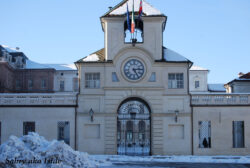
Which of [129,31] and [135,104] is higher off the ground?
[129,31]

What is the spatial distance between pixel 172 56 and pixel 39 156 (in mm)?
13792

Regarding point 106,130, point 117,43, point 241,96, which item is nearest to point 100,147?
point 106,130

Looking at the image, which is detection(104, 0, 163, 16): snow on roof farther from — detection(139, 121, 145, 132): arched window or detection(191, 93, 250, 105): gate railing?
detection(139, 121, 145, 132): arched window

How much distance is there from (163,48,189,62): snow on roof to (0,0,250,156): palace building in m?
0.08

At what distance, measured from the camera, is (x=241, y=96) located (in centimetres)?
2888

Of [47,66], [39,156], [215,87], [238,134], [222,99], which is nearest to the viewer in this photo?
[39,156]

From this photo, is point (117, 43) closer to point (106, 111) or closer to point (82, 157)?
point (106, 111)

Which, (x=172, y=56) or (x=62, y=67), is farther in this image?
(x=62, y=67)

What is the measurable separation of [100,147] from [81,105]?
3.50 m

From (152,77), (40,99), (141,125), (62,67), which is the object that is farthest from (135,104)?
(62,67)

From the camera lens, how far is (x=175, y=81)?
95.6 ft

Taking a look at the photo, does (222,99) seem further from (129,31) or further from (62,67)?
(62,67)

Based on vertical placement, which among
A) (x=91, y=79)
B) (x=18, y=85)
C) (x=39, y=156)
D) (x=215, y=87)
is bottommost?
(x=39, y=156)

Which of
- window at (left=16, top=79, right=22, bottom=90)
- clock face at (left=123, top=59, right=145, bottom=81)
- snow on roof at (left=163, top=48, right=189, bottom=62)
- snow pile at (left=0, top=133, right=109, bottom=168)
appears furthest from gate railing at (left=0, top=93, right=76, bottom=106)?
window at (left=16, top=79, right=22, bottom=90)
